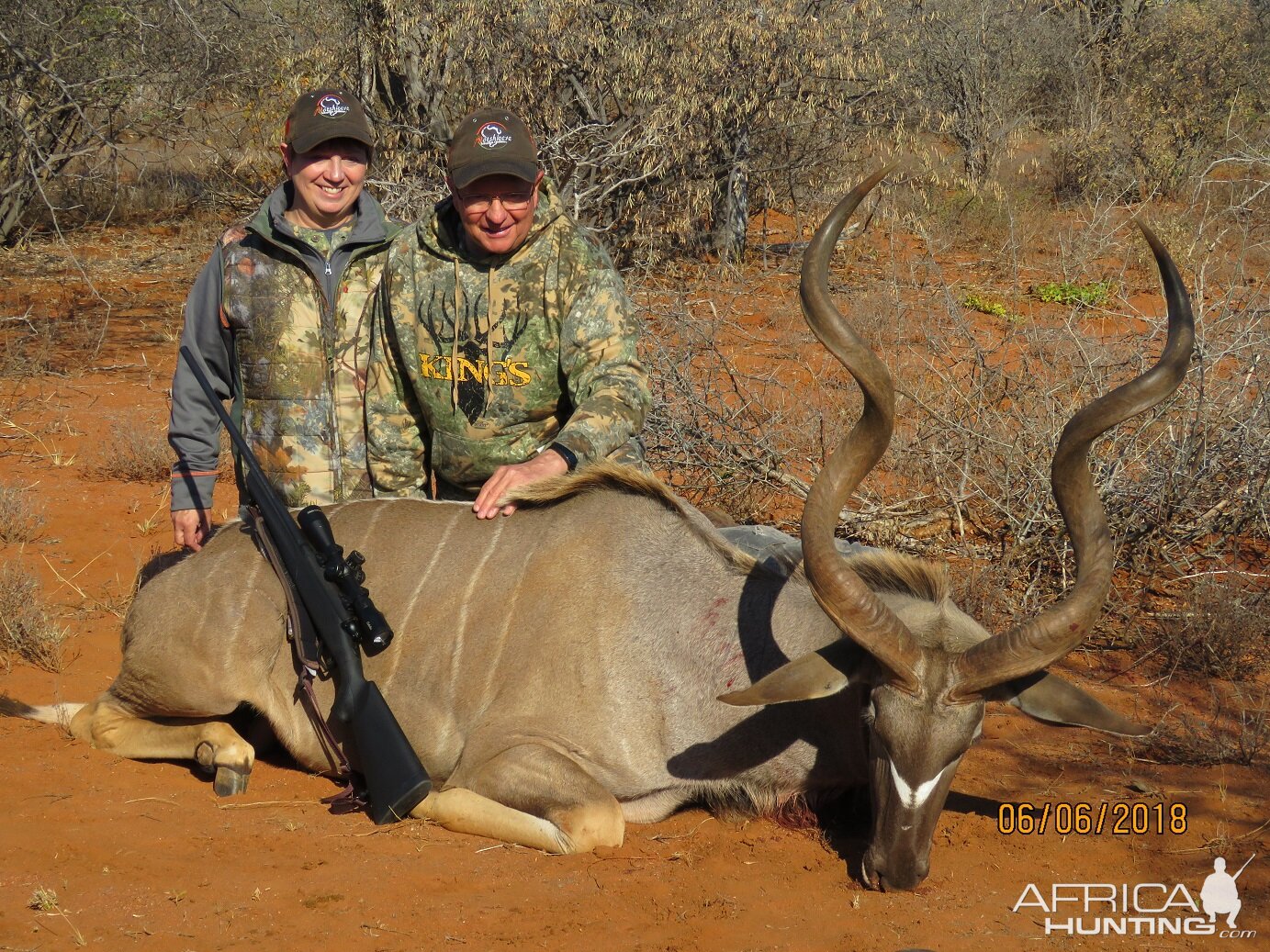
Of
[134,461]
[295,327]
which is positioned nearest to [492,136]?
[295,327]

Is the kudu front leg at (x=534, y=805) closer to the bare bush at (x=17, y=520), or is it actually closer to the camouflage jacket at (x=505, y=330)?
the camouflage jacket at (x=505, y=330)

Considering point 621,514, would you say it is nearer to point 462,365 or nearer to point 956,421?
point 462,365

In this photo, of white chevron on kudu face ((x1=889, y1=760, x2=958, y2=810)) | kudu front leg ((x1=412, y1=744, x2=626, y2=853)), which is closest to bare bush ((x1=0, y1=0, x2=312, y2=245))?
kudu front leg ((x1=412, y1=744, x2=626, y2=853))

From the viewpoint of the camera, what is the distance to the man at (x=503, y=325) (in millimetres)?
4594

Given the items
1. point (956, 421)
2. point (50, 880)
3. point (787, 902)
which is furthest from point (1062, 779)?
point (50, 880)

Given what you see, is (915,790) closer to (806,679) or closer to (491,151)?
(806,679)

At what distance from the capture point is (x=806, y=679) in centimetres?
356

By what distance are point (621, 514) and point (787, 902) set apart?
137cm

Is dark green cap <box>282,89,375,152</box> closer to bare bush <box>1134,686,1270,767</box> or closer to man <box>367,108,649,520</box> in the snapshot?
man <box>367,108,649,520</box>

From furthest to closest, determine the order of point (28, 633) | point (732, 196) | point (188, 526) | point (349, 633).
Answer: point (732, 196)
point (28, 633)
point (188, 526)
point (349, 633)

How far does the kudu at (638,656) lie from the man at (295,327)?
373 mm

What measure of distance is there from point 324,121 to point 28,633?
2372 millimetres
